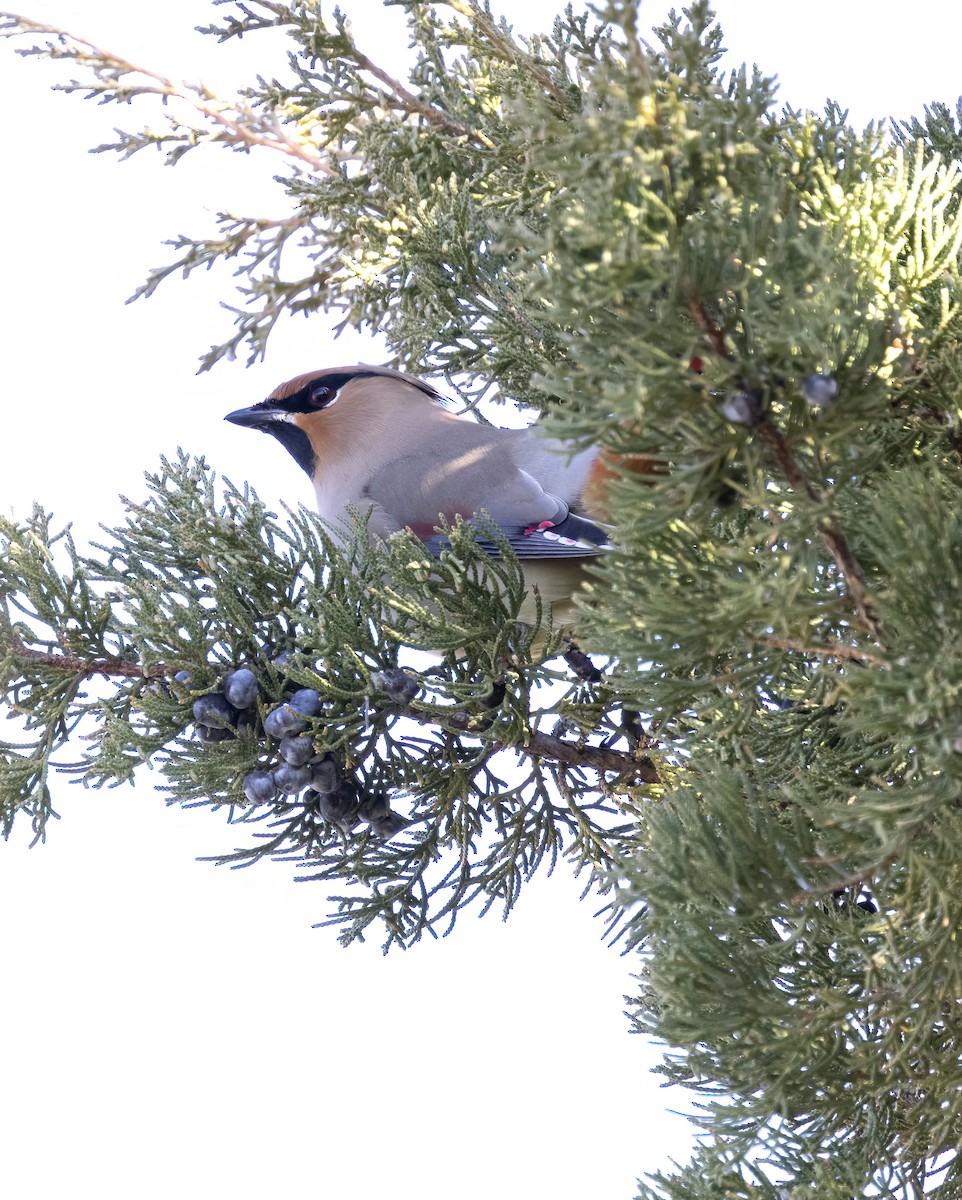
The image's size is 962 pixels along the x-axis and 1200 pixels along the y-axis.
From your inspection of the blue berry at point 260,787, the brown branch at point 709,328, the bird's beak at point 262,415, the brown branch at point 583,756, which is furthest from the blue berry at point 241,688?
the bird's beak at point 262,415

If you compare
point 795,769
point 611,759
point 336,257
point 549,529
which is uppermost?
point 336,257

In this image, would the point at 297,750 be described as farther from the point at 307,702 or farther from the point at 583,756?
the point at 583,756

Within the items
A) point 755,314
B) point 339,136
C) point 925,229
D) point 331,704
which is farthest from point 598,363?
point 339,136

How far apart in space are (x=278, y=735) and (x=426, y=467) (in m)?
0.95

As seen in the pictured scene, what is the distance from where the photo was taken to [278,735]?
2.01 meters

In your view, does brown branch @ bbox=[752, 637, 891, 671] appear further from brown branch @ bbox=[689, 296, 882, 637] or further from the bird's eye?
the bird's eye

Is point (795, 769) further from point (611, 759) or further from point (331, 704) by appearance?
point (331, 704)

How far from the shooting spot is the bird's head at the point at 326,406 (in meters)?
3.06

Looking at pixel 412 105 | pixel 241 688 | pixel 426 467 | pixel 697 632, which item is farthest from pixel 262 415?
pixel 697 632

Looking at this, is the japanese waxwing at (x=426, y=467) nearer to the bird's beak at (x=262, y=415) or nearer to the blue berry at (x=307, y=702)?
the bird's beak at (x=262, y=415)

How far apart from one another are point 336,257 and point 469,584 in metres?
1.29

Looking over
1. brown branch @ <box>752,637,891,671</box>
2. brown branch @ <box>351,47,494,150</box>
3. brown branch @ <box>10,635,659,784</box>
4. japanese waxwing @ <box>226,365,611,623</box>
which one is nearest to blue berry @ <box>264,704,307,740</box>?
brown branch @ <box>10,635,659,784</box>

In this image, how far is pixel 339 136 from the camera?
2873 mm

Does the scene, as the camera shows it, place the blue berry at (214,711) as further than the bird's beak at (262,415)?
No
